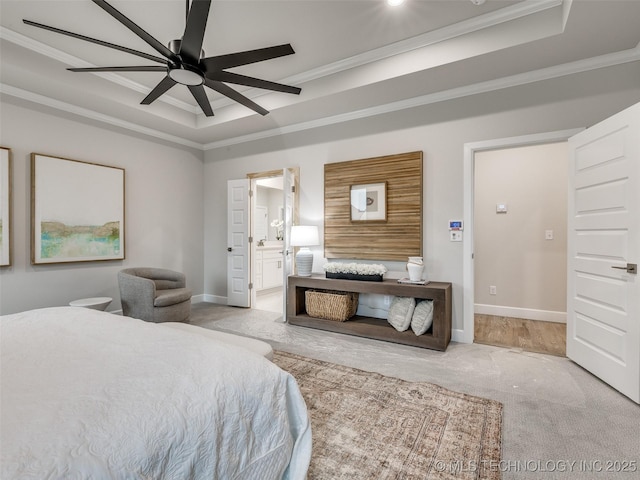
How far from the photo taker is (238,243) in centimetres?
503

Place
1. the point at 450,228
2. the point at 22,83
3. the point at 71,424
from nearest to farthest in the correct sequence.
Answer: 1. the point at 71,424
2. the point at 22,83
3. the point at 450,228

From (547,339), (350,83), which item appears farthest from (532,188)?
(350,83)

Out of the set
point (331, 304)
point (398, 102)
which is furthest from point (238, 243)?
point (398, 102)

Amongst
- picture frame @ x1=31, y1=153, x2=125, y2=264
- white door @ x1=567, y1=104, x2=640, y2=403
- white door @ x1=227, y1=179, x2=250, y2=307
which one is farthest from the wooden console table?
picture frame @ x1=31, y1=153, x2=125, y2=264

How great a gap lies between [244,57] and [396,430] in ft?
8.25

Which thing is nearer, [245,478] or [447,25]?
[245,478]

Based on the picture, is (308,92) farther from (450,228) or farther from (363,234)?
(450,228)

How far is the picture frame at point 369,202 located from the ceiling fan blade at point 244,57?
2.10m

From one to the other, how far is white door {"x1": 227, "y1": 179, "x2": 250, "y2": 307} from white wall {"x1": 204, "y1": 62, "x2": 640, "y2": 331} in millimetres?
446

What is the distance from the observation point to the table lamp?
3.97m

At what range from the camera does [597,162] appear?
2.49 m

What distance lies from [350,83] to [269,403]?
3.20 metres

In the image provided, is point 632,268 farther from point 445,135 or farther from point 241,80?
point 241,80

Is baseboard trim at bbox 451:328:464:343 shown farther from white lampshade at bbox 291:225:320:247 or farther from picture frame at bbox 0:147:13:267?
picture frame at bbox 0:147:13:267
